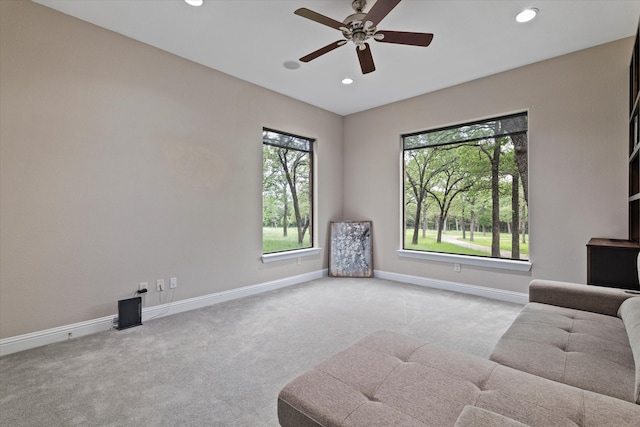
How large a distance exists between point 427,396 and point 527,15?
3.23 metres

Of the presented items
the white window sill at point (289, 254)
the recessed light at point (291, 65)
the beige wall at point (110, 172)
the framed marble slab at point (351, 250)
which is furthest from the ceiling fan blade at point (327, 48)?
the framed marble slab at point (351, 250)

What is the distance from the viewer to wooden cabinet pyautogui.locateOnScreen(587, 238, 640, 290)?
250cm

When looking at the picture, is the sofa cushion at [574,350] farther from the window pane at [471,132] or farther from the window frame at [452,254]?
the window pane at [471,132]

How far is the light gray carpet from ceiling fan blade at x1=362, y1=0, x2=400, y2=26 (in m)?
2.63

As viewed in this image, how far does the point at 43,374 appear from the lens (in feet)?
6.93

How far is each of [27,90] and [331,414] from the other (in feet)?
11.1

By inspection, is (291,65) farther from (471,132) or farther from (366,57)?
(471,132)

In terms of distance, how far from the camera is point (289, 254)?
4.62 metres

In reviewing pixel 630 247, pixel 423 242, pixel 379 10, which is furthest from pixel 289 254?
pixel 630 247

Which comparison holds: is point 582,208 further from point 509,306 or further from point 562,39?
point 562,39

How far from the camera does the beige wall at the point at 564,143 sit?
3137 mm

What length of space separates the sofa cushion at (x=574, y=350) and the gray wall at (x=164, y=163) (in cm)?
197

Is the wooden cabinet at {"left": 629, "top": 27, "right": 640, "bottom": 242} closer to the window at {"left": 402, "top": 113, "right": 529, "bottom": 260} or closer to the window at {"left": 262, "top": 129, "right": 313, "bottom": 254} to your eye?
the window at {"left": 402, "top": 113, "right": 529, "bottom": 260}

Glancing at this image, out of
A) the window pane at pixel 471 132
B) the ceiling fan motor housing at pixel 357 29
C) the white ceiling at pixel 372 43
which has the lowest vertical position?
the window pane at pixel 471 132
